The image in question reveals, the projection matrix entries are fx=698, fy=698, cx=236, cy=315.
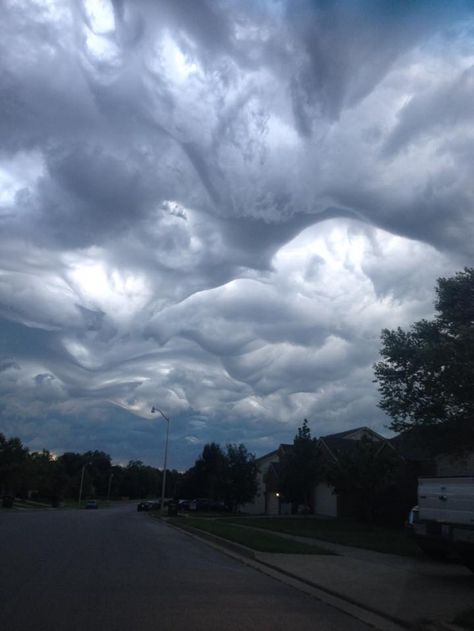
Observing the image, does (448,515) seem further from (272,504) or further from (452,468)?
(272,504)

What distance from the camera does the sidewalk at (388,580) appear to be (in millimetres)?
10508

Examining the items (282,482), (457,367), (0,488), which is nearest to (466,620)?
(457,367)

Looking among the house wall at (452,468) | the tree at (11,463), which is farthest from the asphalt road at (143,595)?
the tree at (11,463)

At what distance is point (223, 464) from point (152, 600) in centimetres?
5055

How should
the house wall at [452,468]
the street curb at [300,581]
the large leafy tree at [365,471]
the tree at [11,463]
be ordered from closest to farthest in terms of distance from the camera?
the street curb at [300,581]
the large leafy tree at [365,471]
the house wall at [452,468]
the tree at [11,463]

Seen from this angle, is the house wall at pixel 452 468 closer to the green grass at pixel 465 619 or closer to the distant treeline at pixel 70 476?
the green grass at pixel 465 619

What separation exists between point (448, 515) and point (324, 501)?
34.8 m

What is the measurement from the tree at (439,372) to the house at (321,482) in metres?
8.56

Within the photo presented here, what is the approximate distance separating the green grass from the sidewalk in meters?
0.28

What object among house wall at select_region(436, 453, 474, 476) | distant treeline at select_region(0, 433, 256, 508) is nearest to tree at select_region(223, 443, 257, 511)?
distant treeline at select_region(0, 433, 256, 508)

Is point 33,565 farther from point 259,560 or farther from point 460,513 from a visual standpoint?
point 460,513

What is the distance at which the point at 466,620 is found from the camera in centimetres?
873

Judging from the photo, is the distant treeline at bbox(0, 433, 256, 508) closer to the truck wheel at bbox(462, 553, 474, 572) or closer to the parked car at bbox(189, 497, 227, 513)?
the parked car at bbox(189, 497, 227, 513)

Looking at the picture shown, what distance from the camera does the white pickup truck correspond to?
13609mm
